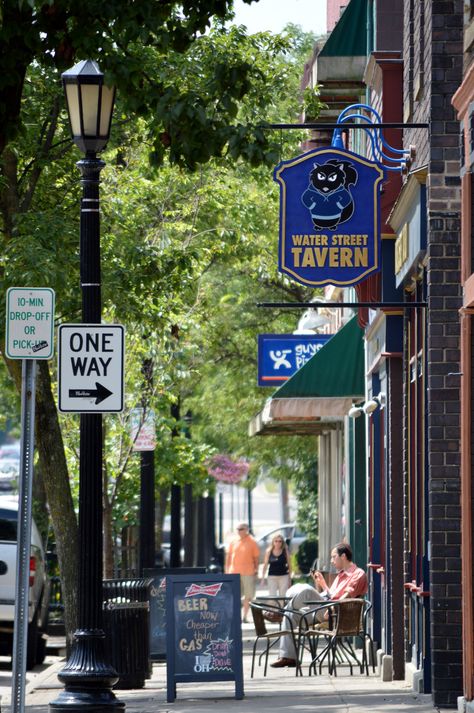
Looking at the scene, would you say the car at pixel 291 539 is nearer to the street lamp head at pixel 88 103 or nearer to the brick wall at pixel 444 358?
the brick wall at pixel 444 358

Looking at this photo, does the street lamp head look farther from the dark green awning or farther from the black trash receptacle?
the dark green awning

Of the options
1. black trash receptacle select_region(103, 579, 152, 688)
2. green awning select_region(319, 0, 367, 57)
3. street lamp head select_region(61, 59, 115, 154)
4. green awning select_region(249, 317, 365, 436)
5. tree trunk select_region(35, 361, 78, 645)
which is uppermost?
green awning select_region(319, 0, 367, 57)

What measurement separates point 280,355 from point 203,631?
399 inches

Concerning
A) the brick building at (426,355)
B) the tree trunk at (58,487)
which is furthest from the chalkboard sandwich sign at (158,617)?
the brick building at (426,355)

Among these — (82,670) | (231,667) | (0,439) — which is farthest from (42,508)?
(0,439)

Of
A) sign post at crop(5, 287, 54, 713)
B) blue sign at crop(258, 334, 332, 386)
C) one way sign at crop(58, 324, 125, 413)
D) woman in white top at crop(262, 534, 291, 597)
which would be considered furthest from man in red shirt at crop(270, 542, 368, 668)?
woman in white top at crop(262, 534, 291, 597)

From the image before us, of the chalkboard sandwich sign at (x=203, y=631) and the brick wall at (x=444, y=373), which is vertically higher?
the brick wall at (x=444, y=373)

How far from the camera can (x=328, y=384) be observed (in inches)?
804

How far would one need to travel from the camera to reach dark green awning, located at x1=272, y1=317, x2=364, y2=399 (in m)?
20.1

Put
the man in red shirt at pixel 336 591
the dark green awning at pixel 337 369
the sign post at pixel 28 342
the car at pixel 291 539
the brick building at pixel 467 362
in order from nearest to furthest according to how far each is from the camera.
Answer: the sign post at pixel 28 342
the brick building at pixel 467 362
the man in red shirt at pixel 336 591
the dark green awning at pixel 337 369
the car at pixel 291 539

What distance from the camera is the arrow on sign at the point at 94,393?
9883 mm

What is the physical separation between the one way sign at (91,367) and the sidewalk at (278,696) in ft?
Result: 12.5

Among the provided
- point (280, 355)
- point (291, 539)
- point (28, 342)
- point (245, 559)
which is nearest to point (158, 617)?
point (280, 355)

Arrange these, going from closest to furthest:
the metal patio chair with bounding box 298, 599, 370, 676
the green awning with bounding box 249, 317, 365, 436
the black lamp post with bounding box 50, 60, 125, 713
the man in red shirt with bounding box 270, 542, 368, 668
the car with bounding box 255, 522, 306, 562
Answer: the black lamp post with bounding box 50, 60, 125, 713 → the metal patio chair with bounding box 298, 599, 370, 676 → the man in red shirt with bounding box 270, 542, 368, 668 → the green awning with bounding box 249, 317, 365, 436 → the car with bounding box 255, 522, 306, 562
